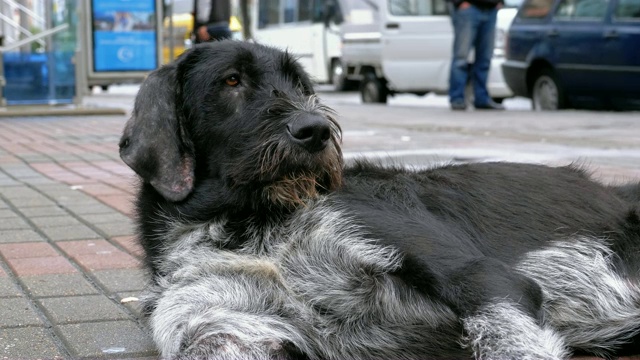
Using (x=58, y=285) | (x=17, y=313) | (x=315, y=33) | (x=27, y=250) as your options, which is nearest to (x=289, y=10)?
(x=315, y=33)

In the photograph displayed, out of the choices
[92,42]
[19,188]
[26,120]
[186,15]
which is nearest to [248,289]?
[19,188]

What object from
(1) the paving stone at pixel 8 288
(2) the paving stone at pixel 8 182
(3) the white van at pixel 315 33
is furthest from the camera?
(3) the white van at pixel 315 33

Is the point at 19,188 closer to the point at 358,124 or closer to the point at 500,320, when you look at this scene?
the point at 500,320

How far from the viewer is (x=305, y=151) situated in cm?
328

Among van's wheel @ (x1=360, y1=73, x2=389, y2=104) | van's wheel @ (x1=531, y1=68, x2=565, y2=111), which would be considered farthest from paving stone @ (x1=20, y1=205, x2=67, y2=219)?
van's wheel @ (x1=360, y1=73, x2=389, y2=104)

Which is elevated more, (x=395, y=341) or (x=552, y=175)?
(x=552, y=175)

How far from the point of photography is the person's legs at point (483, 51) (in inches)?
597

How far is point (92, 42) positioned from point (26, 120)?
12.6 feet

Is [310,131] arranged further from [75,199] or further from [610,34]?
[610,34]

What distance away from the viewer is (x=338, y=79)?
88.5ft

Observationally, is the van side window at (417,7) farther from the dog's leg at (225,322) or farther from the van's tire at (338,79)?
the dog's leg at (225,322)

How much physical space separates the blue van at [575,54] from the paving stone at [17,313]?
11.9 meters

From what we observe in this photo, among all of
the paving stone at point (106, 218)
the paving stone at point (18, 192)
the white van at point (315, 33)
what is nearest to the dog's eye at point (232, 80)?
the paving stone at point (106, 218)

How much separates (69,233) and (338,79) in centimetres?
2174
